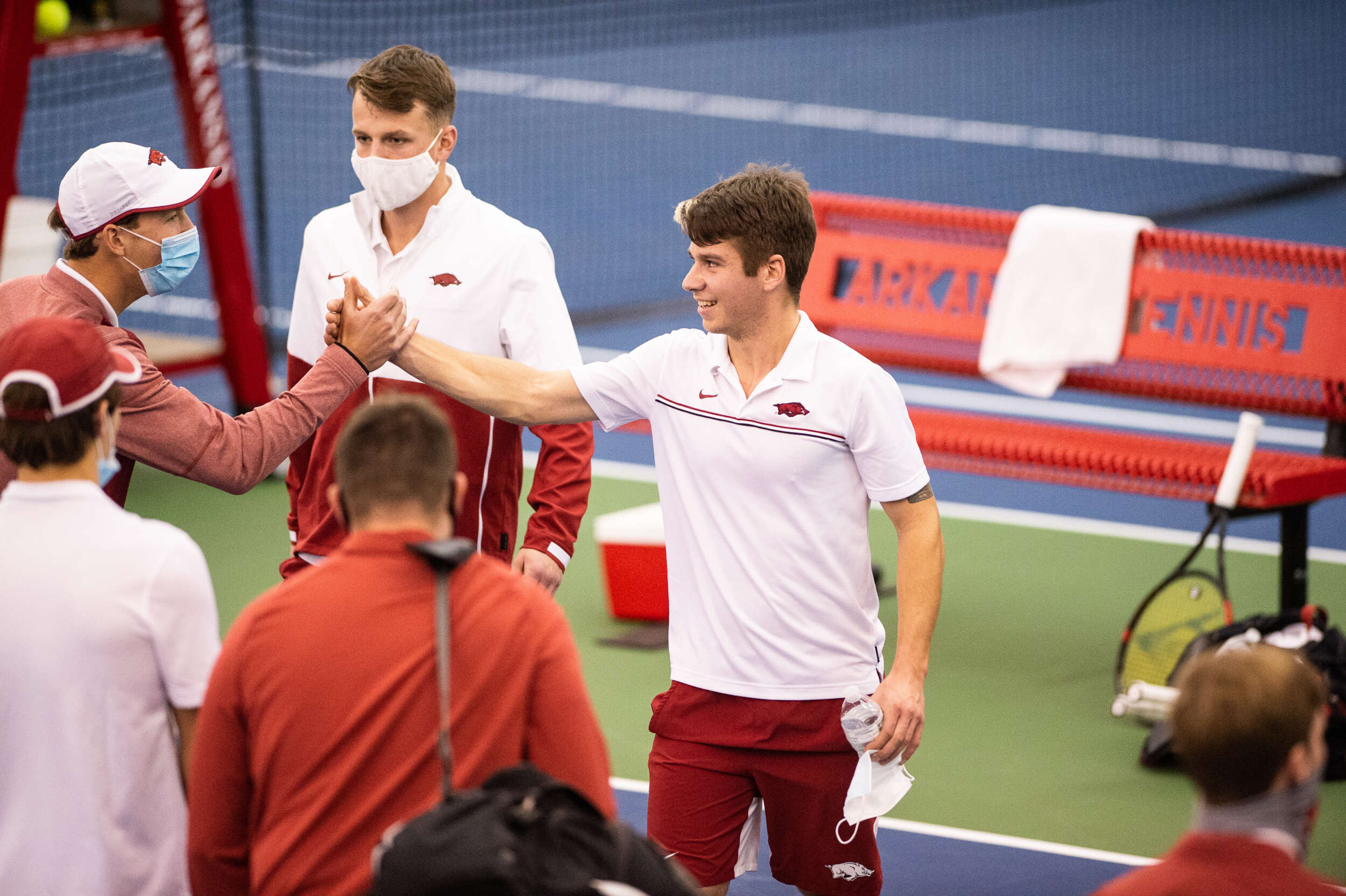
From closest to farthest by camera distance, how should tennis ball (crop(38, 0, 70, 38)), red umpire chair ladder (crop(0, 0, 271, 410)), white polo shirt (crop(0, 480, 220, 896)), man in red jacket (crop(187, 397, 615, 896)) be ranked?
man in red jacket (crop(187, 397, 615, 896)), white polo shirt (crop(0, 480, 220, 896)), tennis ball (crop(38, 0, 70, 38)), red umpire chair ladder (crop(0, 0, 271, 410))

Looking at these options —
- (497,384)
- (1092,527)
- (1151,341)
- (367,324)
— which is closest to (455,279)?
(497,384)

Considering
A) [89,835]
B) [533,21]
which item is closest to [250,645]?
[89,835]

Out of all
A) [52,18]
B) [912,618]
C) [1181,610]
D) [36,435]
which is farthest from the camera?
[52,18]

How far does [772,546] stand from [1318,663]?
293 centimetres

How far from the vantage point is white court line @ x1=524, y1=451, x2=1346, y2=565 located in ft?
29.8

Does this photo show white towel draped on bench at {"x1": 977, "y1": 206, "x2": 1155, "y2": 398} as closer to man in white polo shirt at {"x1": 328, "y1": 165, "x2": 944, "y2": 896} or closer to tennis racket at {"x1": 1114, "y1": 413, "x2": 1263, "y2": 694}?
tennis racket at {"x1": 1114, "y1": 413, "x2": 1263, "y2": 694}

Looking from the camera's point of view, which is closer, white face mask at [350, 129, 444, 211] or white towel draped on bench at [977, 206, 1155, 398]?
white face mask at [350, 129, 444, 211]

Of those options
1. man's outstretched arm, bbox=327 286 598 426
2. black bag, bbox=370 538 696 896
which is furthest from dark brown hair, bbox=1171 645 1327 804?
man's outstretched arm, bbox=327 286 598 426

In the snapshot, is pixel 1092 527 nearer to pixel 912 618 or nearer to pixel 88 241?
pixel 912 618

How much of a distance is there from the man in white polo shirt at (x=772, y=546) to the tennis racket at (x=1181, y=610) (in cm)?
287

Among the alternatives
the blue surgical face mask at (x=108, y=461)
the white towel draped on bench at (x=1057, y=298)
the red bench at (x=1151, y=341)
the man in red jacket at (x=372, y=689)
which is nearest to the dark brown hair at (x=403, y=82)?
the blue surgical face mask at (x=108, y=461)

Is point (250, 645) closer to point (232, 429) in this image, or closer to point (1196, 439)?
point (232, 429)

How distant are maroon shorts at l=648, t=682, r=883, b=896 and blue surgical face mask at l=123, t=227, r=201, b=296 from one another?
1714 millimetres

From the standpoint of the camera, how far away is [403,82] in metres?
4.89
